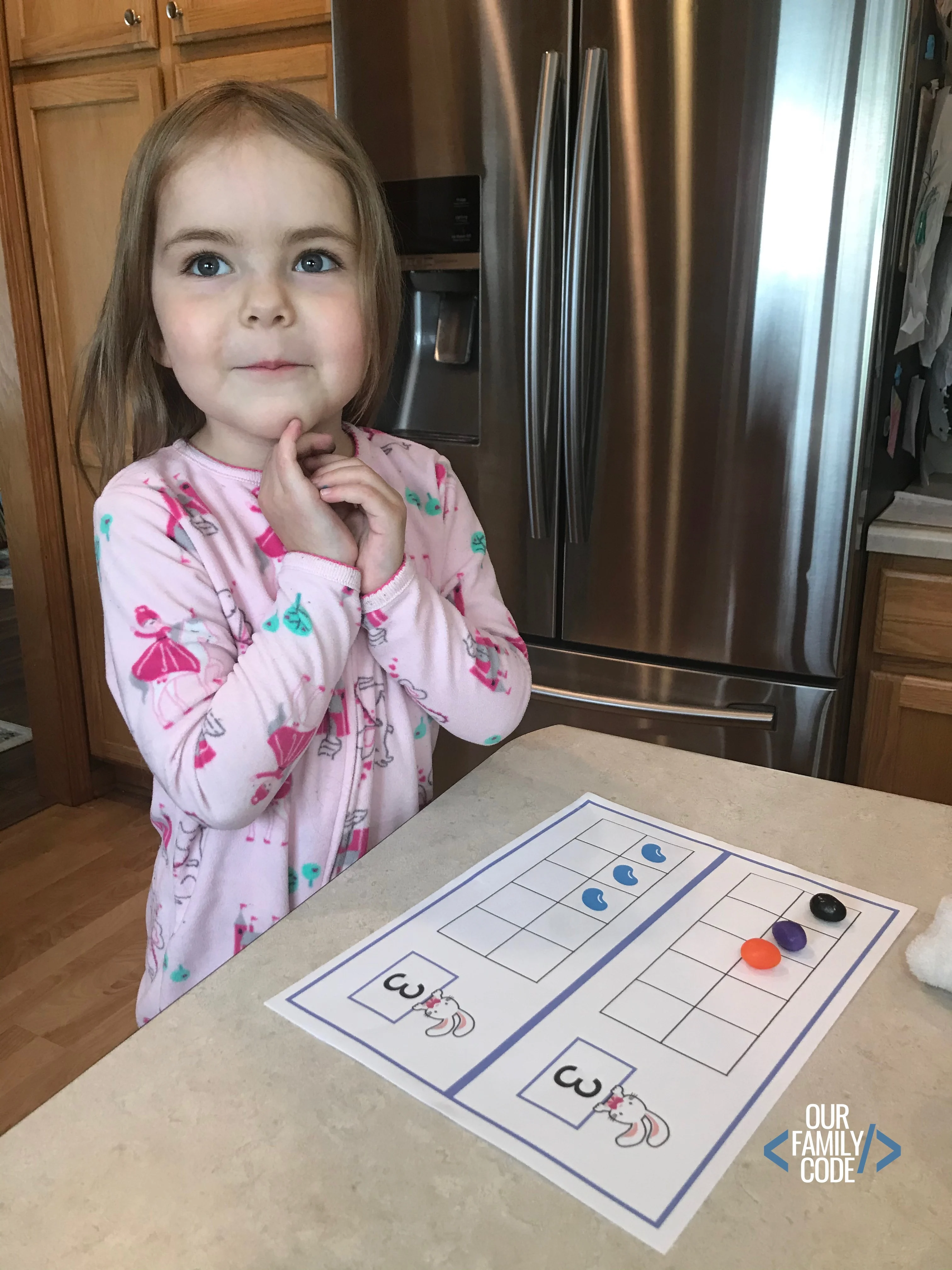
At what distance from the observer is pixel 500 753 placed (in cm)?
88

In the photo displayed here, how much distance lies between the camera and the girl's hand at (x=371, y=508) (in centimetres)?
74

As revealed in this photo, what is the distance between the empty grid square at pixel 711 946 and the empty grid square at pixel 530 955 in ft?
0.25

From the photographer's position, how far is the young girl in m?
0.71

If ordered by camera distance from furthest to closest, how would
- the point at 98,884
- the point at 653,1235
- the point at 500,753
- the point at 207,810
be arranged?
the point at 98,884 → the point at 500,753 → the point at 207,810 → the point at 653,1235

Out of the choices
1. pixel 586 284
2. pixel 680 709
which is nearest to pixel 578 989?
pixel 680 709

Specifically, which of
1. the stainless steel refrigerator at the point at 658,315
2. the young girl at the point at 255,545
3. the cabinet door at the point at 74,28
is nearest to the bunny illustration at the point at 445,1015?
the young girl at the point at 255,545

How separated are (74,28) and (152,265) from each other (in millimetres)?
1617

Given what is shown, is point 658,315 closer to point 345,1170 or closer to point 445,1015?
point 445,1015

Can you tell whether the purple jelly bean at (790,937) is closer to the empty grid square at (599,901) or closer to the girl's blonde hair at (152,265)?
the empty grid square at (599,901)

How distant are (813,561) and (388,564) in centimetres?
92

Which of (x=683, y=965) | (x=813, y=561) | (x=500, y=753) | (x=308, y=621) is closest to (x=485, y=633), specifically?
(x=500, y=753)

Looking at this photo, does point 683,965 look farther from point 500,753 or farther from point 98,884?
point 98,884

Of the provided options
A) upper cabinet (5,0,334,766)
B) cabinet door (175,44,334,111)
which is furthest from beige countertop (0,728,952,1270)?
cabinet door (175,44,334,111)

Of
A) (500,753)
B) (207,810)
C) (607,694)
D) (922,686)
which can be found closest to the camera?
(207,810)
